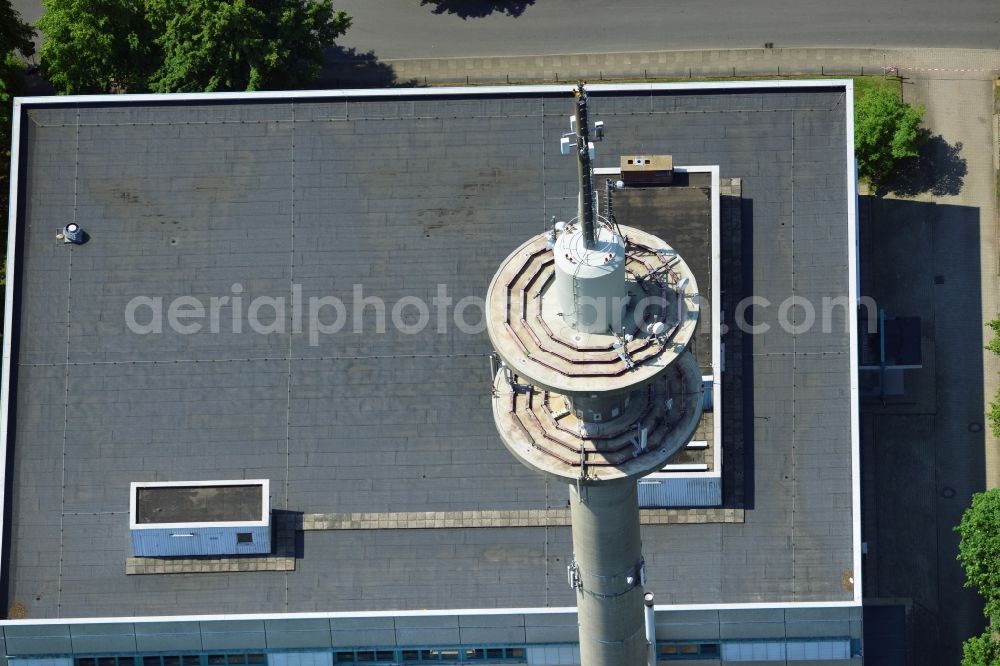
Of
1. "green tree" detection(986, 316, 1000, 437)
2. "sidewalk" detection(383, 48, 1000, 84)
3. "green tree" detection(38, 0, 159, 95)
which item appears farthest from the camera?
"sidewalk" detection(383, 48, 1000, 84)

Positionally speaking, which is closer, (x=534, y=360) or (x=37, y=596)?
(x=534, y=360)

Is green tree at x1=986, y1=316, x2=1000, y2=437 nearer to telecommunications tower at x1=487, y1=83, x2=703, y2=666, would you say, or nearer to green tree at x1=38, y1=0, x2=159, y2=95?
telecommunications tower at x1=487, y1=83, x2=703, y2=666

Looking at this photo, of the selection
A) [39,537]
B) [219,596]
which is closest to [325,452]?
[219,596]

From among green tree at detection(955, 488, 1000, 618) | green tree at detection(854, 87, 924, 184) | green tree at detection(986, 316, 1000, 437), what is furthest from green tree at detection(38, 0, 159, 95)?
green tree at detection(955, 488, 1000, 618)

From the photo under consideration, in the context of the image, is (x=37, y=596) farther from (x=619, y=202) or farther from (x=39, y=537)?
(x=619, y=202)

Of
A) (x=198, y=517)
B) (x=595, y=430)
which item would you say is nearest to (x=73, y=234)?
(x=198, y=517)

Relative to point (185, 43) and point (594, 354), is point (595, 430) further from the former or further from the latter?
point (185, 43)

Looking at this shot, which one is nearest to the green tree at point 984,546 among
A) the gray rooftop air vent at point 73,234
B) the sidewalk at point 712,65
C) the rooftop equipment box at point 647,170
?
the rooftop equipment box at point 647,170
